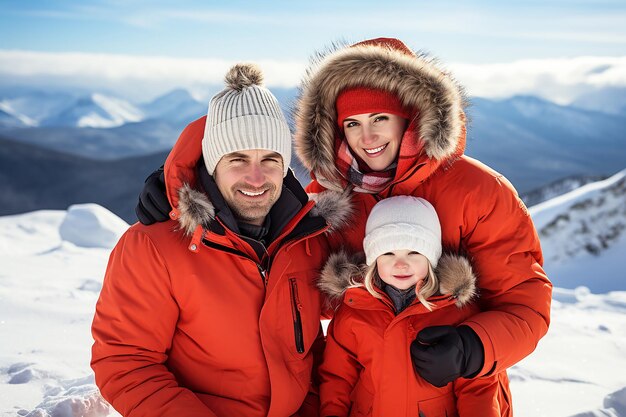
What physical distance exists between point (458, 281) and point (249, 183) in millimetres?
1063

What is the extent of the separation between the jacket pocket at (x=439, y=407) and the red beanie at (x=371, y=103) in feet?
4.74

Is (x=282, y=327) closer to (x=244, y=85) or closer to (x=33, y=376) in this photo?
(x=244, y=85)

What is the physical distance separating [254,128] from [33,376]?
201 cm

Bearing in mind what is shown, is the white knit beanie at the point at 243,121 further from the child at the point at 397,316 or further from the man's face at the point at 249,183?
the child at the point at 397,316

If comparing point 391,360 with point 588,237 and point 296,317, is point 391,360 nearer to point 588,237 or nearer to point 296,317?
point 296,317

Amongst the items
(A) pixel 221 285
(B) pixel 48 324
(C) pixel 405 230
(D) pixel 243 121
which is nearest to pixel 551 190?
(B) pixel 48 324

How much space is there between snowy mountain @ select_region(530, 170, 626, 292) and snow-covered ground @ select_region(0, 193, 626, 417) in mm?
1668

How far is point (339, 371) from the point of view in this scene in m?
2.75

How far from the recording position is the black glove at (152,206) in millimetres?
2521

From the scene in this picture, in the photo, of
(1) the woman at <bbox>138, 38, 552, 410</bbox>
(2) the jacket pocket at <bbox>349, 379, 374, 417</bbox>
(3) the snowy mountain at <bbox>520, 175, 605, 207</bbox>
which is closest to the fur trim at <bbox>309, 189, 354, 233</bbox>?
(1) the woman at <bbox>138, 38, 552, 410</bbox>

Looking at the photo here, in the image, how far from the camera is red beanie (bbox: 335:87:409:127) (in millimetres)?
2934

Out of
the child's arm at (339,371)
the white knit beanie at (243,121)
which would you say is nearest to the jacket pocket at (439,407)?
the child's arm at (339,371)

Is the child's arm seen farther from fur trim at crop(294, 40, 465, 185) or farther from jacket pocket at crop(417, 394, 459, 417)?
fur trim at crop(294, 40, 465, 185)

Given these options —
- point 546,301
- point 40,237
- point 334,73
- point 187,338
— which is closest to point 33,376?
point 187,338
